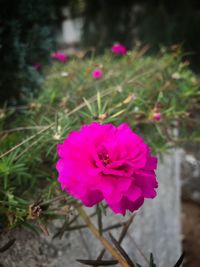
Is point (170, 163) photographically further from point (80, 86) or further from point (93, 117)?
point (93, 117)

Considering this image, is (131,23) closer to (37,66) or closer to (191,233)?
(191,233)

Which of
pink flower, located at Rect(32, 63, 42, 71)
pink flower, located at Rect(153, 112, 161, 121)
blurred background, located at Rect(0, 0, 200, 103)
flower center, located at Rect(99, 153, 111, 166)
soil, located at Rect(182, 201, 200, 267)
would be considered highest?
flower center, located at Rect(99, 153, 111, 166)

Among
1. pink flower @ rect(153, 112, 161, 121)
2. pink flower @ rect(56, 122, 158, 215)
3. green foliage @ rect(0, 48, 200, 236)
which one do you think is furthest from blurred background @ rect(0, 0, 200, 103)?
pink flower @ rect(56, 122, 158, 215)

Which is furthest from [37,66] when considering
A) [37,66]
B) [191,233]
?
[191,233]

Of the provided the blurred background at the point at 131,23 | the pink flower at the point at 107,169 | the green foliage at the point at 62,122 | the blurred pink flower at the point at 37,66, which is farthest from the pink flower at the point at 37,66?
the pink flower at the point at 107,169

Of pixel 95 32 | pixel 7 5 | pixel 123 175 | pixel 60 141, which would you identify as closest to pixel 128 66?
pixel 7 5

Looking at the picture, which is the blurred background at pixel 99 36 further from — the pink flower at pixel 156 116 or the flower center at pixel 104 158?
the flower center at pixel 104 158

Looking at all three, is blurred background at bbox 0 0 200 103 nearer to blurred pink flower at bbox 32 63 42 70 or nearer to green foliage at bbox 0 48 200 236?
blurred pink flower at bbox 32 63 42 70
